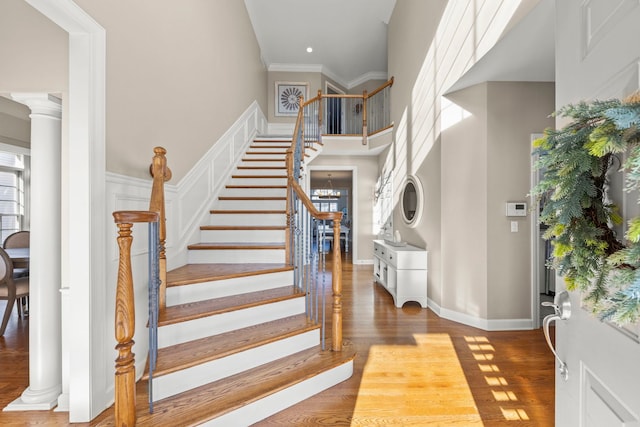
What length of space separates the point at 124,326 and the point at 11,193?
5.88 meters

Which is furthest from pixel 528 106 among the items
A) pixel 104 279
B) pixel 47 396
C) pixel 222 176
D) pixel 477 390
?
pixel 47 396

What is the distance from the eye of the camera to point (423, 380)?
2.25 meters

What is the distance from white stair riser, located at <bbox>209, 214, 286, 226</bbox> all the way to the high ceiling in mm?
4617

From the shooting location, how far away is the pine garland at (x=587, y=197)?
2.28ft

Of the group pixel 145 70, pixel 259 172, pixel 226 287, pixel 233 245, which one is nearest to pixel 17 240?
pixel 233 245

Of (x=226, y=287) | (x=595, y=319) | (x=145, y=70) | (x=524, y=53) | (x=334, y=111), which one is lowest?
(x=226, y=287)

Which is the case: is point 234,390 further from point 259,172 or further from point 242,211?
point 259,172

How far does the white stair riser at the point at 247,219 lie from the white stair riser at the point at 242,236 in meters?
0.28

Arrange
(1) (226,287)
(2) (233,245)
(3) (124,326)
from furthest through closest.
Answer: (2) (233,245)
(1) (226,287)
(3) (124,326)

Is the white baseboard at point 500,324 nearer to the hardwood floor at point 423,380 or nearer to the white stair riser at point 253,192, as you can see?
the hardwood floor at point 423,380

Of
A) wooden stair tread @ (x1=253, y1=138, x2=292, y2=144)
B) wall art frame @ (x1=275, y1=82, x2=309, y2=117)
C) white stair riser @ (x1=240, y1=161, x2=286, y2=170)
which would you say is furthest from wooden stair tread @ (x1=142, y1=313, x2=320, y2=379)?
wall art frame @ (x1=275, y1=82, x2=309, y2=117)

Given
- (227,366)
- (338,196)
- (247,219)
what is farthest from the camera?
(338,196)

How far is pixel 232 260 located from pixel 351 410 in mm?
1763

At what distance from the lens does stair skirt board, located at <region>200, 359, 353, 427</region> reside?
1692 millimetres
